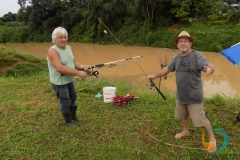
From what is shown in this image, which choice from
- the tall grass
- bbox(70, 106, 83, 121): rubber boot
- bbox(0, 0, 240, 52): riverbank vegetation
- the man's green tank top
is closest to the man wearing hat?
the tall grass

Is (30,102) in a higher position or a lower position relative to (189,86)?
lower

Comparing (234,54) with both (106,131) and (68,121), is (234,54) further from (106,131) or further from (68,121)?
(68,121)

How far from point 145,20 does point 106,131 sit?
1644 cm

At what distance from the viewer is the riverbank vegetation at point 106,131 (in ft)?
8.45

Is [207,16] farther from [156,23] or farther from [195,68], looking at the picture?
[195,68]

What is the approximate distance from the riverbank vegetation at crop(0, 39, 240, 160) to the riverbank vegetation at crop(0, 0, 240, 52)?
450 inches

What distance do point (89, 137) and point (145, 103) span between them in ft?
4.75

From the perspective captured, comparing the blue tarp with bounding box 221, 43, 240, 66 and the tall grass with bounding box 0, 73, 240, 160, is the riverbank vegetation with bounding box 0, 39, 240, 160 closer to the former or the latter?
the tall grass with bounding box 0, 73, 240, 160

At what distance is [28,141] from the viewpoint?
286 centimetres

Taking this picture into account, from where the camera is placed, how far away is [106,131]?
3.05 m

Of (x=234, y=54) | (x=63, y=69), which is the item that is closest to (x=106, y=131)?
(x=63, y=69)

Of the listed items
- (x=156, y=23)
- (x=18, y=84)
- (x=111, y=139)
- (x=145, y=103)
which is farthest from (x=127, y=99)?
(x=156, y=23)

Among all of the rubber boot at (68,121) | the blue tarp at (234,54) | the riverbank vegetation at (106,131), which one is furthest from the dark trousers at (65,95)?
the blue tarp at (234,54)

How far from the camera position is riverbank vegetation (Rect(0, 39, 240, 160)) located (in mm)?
2576
